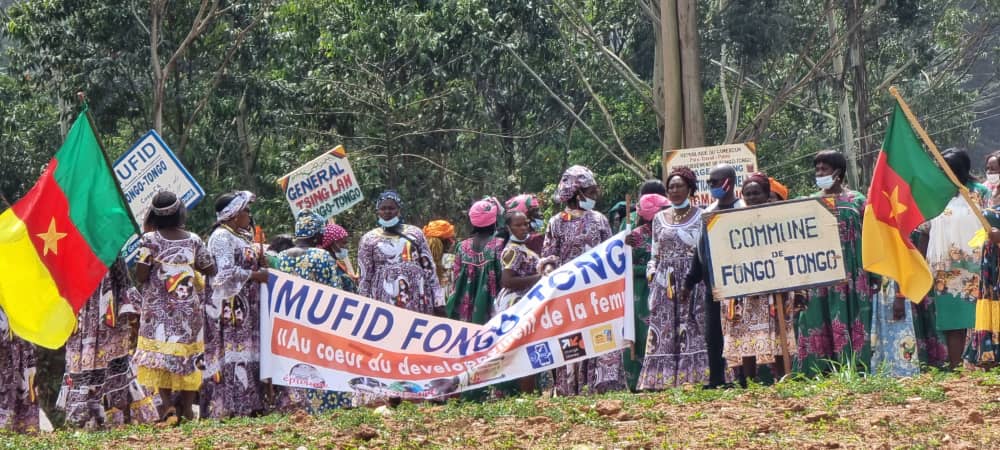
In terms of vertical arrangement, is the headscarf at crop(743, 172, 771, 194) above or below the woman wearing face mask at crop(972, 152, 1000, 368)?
above

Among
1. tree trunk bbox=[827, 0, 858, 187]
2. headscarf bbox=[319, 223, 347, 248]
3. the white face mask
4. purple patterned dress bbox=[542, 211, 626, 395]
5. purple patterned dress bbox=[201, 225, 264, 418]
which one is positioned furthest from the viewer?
tree trunk bbox=[827, 0, 858, 187]

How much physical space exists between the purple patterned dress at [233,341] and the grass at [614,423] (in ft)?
4.45

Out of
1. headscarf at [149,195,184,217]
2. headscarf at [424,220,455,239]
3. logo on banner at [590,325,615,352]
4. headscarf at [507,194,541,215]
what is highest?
A: headscarf at [424,220,455,239]

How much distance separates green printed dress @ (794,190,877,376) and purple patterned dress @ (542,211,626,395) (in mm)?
1241

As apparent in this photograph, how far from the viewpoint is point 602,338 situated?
9734mm

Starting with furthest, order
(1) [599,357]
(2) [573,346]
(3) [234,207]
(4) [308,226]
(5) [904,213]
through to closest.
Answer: (4) [308,226], (1) [599,357], (3) [234,207], (2) [573,346], (5) [904,213]

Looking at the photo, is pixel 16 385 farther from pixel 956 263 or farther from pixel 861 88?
pixel 861 88

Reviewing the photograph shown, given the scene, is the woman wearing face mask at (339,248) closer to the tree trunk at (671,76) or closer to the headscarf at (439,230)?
the headscarf at (439,230)

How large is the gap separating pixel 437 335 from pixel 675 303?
161 cm

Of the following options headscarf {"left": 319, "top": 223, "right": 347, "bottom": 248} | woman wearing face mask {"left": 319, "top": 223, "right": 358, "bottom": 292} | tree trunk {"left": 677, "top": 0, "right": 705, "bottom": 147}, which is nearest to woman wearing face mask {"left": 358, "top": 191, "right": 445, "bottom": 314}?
woman wearing face mask {"left": 319, "top": 223, "right": 358, "bottom": 292}

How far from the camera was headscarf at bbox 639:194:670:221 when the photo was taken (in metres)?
10.8

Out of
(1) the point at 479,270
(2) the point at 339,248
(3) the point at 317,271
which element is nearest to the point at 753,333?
(1) the point at 479,270

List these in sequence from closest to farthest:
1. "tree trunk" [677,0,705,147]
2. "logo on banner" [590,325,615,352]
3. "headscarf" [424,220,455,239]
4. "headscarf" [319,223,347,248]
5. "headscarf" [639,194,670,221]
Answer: "logo on banner" [590,325,615,352]
"headscarf" [639,194,670,221]
"headscarf" [319,223,347,248]
"headscarf" [424,220,455,239]
"tree trunk" [677,0,705,147]

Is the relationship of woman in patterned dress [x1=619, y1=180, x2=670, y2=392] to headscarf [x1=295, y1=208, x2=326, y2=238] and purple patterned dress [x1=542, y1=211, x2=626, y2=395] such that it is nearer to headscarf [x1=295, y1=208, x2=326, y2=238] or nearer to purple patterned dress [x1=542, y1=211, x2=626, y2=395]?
purple patterned dress [x1=542, y1=211, x2=626, y2=395]
